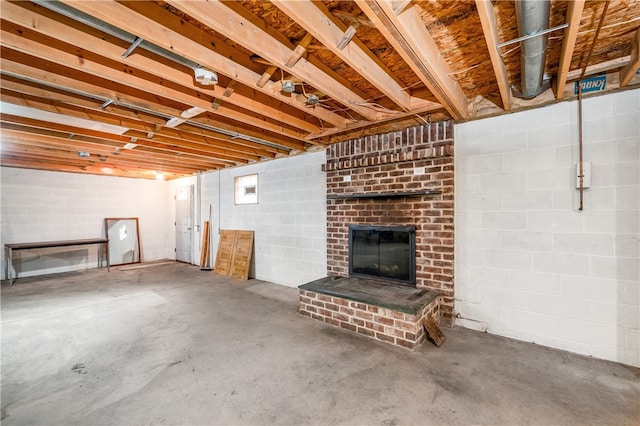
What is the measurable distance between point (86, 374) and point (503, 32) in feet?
13.4

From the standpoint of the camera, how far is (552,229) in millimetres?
2588

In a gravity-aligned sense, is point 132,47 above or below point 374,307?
above

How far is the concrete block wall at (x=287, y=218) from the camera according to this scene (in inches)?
176

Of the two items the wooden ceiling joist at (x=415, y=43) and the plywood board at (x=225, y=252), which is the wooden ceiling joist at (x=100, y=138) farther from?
the wooden ceiling joist at (x=415, y=43)

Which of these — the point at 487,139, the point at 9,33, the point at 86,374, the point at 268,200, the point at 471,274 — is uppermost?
the point at 9,33

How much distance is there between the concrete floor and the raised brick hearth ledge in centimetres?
12

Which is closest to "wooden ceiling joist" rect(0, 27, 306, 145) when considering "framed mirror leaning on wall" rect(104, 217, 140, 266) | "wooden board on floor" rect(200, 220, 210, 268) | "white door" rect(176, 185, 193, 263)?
"wooden board on floor" rect(200, 220, 210, 268)

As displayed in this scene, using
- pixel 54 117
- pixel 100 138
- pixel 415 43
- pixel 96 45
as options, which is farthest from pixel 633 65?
pixel 100 138

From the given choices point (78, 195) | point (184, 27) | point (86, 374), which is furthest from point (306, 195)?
point (78, 195)

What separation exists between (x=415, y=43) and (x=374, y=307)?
2307 mm

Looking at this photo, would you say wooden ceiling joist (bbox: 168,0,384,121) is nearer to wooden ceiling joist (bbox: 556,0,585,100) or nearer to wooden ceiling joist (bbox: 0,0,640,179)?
wooden ceiling joist (bbox: 0,0,640,179)

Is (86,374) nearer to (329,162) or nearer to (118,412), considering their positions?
(118,412)

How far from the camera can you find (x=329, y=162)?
4199 mm

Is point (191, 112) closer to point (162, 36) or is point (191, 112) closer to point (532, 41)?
point (162, 36)
